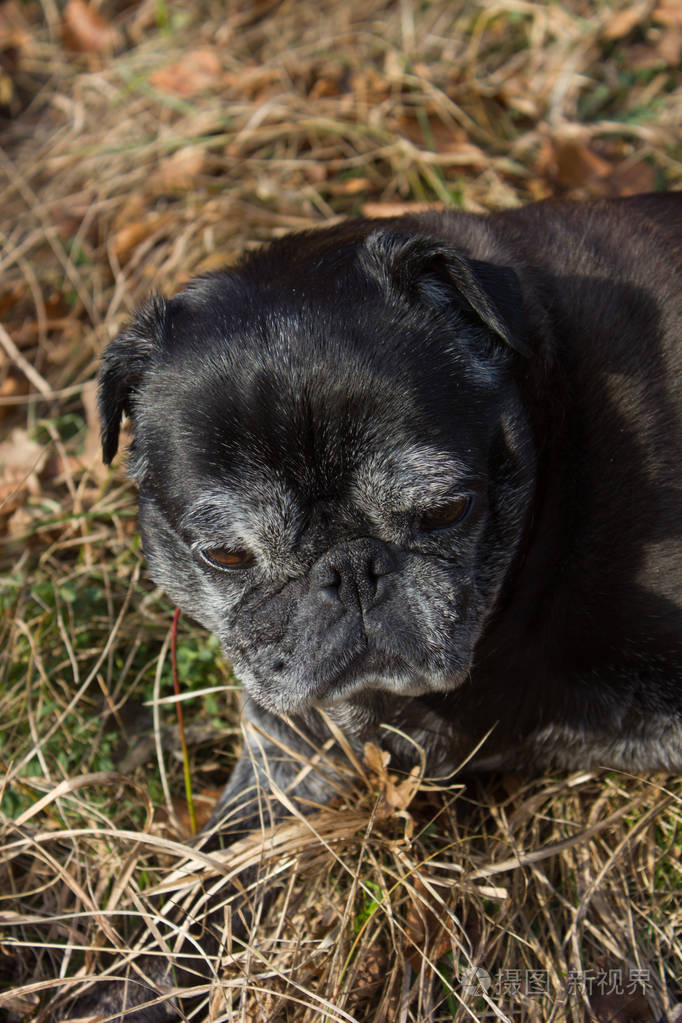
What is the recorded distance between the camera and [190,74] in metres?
6.47

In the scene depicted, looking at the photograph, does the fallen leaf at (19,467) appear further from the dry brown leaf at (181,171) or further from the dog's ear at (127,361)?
the dry brown leaf at (181,171)

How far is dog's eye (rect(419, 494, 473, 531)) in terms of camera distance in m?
2.78

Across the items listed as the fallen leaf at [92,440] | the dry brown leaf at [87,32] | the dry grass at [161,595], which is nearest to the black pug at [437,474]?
the dry grass at [161,595]

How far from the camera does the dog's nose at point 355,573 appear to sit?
2793mm

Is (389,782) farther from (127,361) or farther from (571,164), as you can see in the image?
(571,164)

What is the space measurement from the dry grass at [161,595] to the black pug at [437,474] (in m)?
0.37

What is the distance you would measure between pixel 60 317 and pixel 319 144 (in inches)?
78.2

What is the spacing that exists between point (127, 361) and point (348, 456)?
950 mm

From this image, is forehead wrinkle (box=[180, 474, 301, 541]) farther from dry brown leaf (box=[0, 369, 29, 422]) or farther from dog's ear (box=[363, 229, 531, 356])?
dry brown leaf (box=[0, 369, 29, 422])

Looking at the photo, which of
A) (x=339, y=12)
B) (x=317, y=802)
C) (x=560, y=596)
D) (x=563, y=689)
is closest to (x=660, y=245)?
(x=560, y=596)

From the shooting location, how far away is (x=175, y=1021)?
10.6 ft

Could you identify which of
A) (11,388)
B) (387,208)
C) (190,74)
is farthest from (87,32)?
(11,388)

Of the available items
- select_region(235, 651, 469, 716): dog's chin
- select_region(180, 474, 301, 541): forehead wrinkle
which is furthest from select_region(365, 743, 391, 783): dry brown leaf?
select_region(180, 474, 301, 541): forehead wrinkle

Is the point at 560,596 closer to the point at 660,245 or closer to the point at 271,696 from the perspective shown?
the point at 271,696
